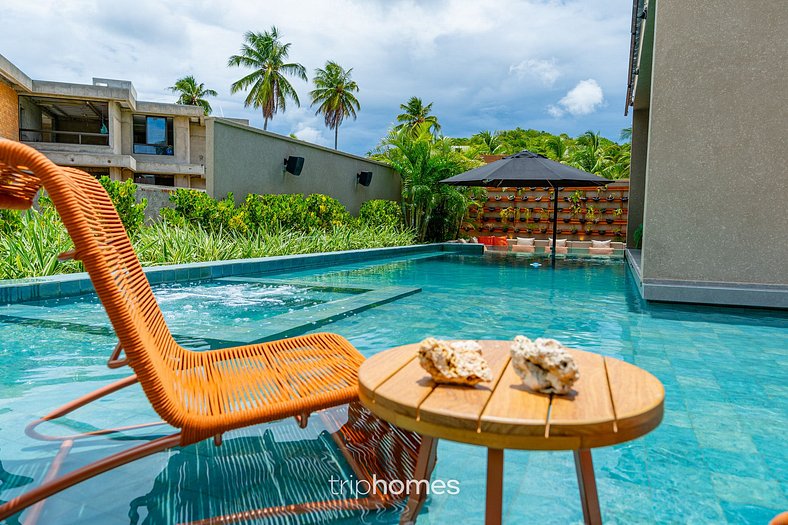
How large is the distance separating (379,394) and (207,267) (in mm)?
6354

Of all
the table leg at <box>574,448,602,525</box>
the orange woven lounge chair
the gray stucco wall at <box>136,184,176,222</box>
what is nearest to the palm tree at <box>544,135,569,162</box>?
the gray stucco wall at <box>136,184,176,222</box>

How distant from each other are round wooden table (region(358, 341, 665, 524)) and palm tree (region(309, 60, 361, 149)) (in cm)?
4269

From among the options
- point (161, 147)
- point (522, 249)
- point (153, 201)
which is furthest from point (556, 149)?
point (153, 201)

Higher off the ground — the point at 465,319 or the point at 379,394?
the point at 379,394

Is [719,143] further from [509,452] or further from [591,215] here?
[591,215]

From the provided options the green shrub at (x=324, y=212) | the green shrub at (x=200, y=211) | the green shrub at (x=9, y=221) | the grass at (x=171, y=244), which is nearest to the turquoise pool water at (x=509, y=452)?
the grass at (x=171, y=244)

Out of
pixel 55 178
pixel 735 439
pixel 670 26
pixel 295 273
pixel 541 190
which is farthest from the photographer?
pixel 541 190

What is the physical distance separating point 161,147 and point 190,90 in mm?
18477

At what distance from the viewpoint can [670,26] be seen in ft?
19.3

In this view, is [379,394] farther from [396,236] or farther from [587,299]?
[396,236]

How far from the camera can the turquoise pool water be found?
70.1 inches

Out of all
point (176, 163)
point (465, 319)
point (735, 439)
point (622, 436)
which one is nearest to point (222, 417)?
point (622, 436)

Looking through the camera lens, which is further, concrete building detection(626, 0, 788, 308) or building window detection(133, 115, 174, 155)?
building window detection(133, 115, 174, 155)

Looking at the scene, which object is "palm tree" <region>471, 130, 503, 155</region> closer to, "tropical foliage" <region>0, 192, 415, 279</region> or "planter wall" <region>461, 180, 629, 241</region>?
"planter wall" <region>461, 180, 629, 241</region>
